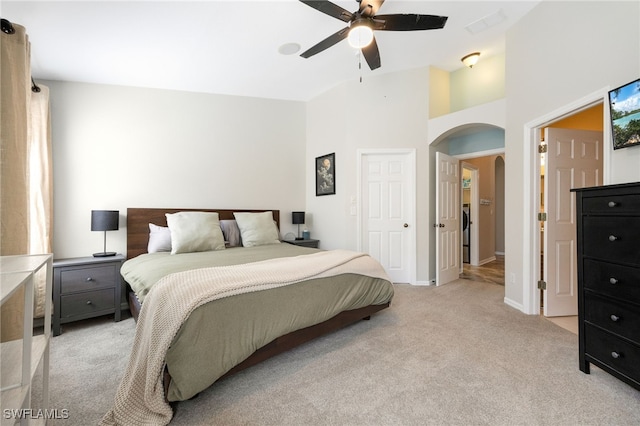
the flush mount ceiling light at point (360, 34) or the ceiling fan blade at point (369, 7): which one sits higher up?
the ceiling fan blade at point (369, 7)

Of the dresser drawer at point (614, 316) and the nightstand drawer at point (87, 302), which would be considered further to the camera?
the nightstand drawer at point (87, 302)

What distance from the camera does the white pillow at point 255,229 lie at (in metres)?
3.52

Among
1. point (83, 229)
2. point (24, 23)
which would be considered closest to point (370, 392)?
point (83, 229)

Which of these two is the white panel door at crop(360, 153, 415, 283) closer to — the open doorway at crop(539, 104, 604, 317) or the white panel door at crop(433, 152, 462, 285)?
the white panel door at crop(433, 152, 462, 285)

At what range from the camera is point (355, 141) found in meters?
4.05

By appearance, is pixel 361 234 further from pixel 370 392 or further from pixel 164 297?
pixel 164 297

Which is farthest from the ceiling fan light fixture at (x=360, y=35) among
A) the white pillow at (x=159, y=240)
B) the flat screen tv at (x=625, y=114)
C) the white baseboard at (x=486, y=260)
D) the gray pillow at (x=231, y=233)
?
the white baseboard at (x=486, y=260)

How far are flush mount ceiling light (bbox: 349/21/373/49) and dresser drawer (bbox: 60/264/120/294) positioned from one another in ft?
10.5

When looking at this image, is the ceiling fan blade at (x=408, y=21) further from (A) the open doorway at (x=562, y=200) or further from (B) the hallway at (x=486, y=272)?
(B) the hallway at (x=486, y=272)

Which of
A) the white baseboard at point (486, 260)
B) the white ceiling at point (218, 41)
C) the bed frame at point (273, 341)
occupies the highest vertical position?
the white ceiling at point (218, 41)

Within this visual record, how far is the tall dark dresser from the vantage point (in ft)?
4.95

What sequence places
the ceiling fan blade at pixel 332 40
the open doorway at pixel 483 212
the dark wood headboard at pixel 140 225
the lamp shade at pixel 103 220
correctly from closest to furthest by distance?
the ceiling fan blade at pixel 332 40
the lamp shade at pixel 103 220
the dark wood headboard at pixel 140 225
the open doorway at pixel 483 212

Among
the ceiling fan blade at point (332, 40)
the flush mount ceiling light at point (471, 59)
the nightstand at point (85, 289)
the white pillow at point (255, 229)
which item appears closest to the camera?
the ceiling fan blade at point (332, 40)

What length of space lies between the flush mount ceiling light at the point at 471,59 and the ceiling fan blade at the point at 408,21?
188cm
